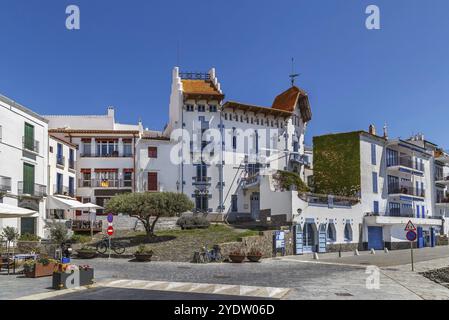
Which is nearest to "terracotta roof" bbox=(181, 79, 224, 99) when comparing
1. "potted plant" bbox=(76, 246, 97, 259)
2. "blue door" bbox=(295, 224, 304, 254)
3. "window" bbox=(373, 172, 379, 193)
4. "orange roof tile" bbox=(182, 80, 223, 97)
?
"orange roof tile" bbox=(182, 80, 223, 97)

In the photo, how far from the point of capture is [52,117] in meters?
54.8

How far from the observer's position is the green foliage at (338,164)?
159 feet

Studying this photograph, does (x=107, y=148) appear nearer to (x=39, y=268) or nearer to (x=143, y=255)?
(x=143, y=255)

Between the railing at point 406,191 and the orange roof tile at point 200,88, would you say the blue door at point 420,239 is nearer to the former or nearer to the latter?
the railing at point 406,191

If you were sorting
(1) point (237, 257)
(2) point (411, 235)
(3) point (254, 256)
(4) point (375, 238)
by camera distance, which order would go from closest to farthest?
(2) point (411, 235) → (1) point (237, 257) → (3) point (254, 256) → (4) point (375, 238)

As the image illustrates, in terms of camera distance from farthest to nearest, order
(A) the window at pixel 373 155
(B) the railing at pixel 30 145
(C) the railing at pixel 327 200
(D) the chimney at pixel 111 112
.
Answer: (D) the chimney at pixel 111 112 < (A) the window at pixel 373 155 < (C) the railing at pixel 327 200 < (B) the railing at pixel 30 145

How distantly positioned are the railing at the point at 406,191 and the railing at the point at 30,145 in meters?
35.3

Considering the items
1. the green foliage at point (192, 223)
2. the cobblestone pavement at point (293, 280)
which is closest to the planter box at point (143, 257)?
the cobblestone pavement at point (293, 280)

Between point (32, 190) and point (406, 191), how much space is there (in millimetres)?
38476

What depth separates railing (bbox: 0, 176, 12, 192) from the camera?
33925 millimetres

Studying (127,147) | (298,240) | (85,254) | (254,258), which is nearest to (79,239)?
(85,254)

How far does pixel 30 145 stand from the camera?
38156 millimetres

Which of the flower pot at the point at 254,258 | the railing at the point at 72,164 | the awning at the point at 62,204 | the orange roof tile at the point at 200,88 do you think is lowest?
the flower pot at the point at 254,258
